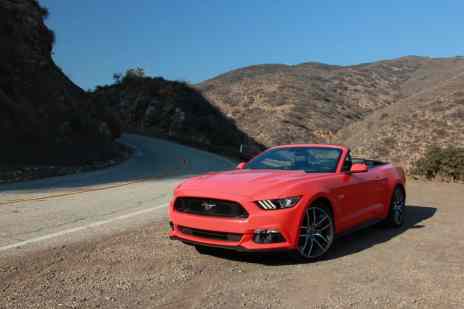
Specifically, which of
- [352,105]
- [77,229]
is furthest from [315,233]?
[352,105]

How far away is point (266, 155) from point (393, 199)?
7.72 feet

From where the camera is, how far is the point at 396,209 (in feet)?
27.8

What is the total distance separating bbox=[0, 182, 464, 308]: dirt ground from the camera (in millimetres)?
4609

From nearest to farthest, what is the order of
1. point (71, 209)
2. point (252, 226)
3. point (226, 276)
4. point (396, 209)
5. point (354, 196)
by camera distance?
point (226, 276) < point (252, 226) < point (354, 196) < point (396, 209) < point (71, 209)

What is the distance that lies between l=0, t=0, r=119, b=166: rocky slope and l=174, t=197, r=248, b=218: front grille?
53.0 ft

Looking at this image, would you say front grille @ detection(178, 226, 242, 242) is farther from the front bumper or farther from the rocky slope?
the rocky slope

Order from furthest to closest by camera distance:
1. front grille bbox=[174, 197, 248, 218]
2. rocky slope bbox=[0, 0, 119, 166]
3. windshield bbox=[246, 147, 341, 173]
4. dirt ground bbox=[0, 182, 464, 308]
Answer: rocky slope bbox=[0, 0, 119, 166]
windshield bbox=[246, 147, 341, 173]
front grille bbox=[174, 197, 248, 218]
dirt ground bbox=[0, 182, 464, 308]

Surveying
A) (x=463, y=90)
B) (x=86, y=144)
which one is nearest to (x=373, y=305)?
(x=86, y=144)

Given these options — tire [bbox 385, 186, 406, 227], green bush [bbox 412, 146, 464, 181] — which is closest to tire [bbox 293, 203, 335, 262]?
tire [bbox 385, 186, 406, 227]

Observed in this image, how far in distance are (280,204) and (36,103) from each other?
932 inches

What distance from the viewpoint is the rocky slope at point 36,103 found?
22725 mm

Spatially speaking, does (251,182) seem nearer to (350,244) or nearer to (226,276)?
(226,276)

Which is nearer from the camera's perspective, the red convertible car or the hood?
the red convertible car

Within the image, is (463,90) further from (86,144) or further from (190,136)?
(190,136)
